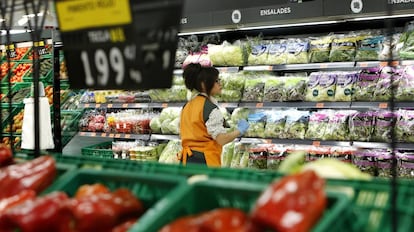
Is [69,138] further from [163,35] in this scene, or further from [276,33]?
[163,35]

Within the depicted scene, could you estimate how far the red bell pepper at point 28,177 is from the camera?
1574mm

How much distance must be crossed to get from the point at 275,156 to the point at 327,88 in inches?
34.5

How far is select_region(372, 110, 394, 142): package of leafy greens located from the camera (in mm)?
4914

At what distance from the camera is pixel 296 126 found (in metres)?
5.37

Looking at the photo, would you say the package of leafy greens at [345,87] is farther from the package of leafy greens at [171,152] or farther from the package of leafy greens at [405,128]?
the package of leafy greens at [171,152]

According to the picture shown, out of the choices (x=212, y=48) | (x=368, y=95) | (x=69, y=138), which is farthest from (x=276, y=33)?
(x=69, y=138)

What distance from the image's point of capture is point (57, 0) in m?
1.99

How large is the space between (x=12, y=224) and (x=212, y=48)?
4671 millimetres

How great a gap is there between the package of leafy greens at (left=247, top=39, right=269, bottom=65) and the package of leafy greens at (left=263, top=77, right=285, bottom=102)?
22cm

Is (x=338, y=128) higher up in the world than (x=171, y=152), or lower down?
higher up

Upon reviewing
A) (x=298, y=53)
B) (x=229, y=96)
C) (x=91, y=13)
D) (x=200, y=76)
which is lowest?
(x=229, y=96)

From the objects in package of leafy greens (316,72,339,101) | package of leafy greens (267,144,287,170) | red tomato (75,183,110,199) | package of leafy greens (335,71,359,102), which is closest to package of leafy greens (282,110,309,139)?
package of leafy greens (267,144,287,170)

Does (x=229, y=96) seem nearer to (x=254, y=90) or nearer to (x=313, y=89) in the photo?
(x=254, y=90)

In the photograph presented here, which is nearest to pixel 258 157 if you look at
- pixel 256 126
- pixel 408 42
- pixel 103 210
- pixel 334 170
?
pixel 256 126
